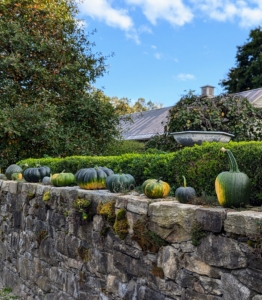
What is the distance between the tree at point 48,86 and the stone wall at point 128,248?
3.57m

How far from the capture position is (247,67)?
24938 millimetres

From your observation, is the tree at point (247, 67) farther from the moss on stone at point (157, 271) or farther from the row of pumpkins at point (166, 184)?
the moss on stone at point (157, 271)

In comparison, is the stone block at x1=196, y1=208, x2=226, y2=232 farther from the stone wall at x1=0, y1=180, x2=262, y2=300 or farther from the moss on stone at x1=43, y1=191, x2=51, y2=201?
the moss on stone at x1=43, y1=191, x2=51, y2=201

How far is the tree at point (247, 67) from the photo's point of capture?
944 inches

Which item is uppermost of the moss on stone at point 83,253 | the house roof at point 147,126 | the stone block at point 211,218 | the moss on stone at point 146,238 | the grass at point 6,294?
the house roof at point 147,126

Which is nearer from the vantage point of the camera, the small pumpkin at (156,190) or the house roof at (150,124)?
the small pumpkin at (156,190)

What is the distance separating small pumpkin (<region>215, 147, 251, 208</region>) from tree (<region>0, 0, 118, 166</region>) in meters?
7.00

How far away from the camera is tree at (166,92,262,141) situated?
7664 mm

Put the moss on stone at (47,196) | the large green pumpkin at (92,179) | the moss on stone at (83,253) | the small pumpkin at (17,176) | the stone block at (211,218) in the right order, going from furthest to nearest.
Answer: the small pumpkin at (17,176) → the moss on stone at (47,196) → the large green pumpkin at (92,179) → the moss on stone at (83,253) → the stone block at (211,218)

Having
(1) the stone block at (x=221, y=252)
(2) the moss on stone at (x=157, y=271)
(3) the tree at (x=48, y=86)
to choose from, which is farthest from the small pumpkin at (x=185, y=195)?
(3) the tree at (x=48, y=86)

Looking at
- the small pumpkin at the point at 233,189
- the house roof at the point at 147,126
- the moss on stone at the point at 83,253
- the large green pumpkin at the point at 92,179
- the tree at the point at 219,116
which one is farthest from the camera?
the house roof at the point at 147,126

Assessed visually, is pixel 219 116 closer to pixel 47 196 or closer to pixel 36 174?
pixel 36 174

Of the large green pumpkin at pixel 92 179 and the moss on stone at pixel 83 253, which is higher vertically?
the large green pumpkin at pixel 92 179

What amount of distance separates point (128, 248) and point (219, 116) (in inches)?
193
